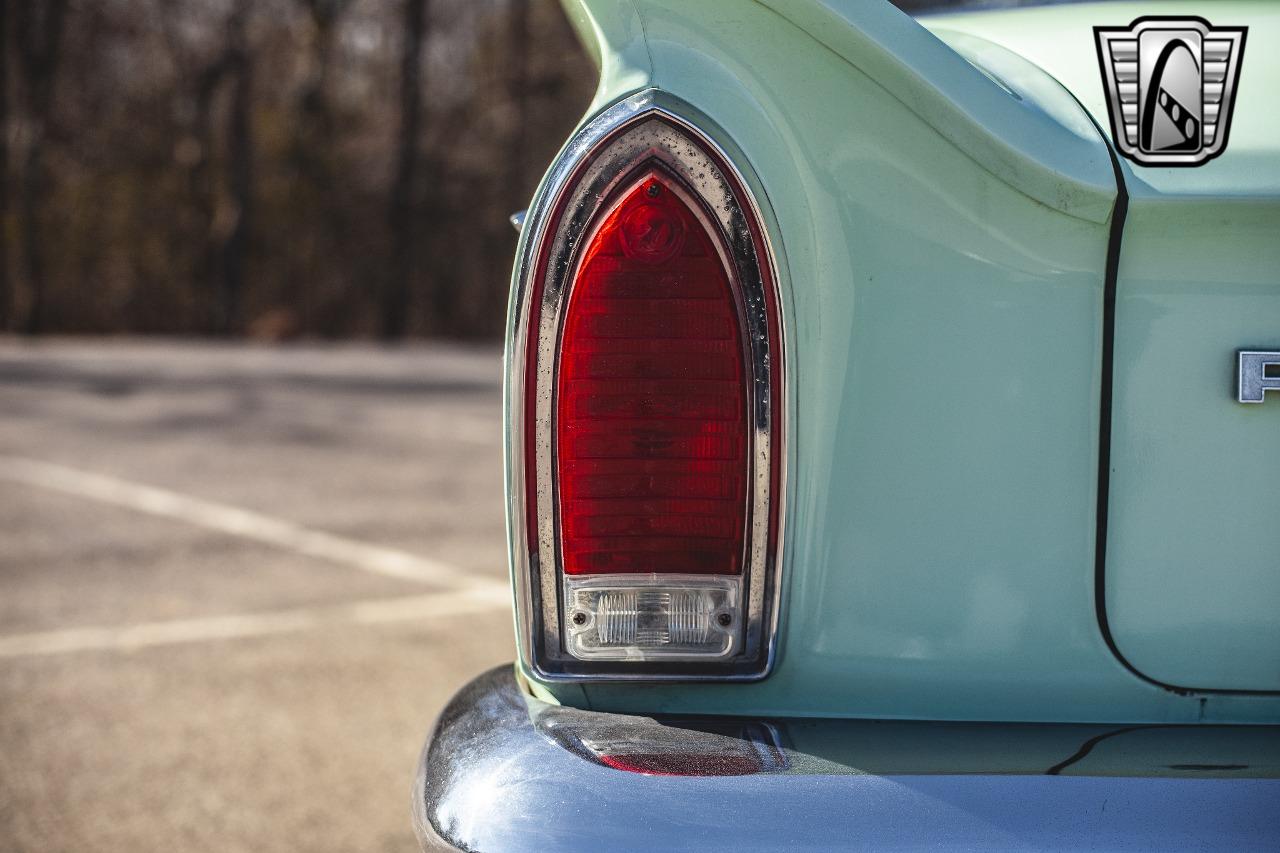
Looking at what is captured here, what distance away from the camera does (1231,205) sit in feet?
3.93

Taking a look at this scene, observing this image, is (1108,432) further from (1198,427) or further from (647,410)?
(647,410)

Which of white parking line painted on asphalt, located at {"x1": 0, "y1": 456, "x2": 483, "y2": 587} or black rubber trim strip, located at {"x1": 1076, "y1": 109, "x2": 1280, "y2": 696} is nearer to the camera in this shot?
black rubber trim strip, located at {"x1": 1076, "y1": 109, "x2": 1280, "y2": 696}

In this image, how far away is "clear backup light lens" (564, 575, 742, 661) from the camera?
1.29 m

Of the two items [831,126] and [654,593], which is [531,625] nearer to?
[654,593]

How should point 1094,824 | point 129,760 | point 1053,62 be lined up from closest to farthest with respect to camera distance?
1. point 1094,824
2. point 1053,62
3. point 129,760

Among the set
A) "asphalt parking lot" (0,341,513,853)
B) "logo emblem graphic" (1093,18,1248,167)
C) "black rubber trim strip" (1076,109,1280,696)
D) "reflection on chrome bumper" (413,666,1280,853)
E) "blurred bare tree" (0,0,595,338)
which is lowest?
"asphalt parking lot" (0,341,513,853)

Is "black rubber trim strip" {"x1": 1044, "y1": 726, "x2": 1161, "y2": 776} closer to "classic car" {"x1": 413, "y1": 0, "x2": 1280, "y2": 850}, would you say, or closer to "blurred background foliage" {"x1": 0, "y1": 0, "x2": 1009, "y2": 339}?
"classic car" {"x1": 413, "y1": 0, "x2": 1280, "y2": 850}

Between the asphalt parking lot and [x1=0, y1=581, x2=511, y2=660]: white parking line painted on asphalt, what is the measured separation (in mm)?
12

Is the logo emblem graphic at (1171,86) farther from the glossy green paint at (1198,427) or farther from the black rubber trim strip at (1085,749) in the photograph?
the black rubber trim strip at (1085,749)

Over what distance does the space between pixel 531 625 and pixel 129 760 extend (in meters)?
2.42

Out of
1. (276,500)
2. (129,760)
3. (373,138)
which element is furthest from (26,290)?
(129,760)

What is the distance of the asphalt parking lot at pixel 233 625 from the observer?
310 centimetres

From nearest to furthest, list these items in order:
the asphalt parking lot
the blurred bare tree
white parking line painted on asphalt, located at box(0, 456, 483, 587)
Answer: the asphalt parking lot → white parking line painted on asphalt, located at box(0, 456, 483, 587) → the blurred bare tree

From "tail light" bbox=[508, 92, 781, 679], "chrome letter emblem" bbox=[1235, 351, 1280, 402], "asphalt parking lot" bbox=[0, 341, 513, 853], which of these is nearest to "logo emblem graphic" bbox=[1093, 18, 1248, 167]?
"chrome letter emblem" bbox=[1235, 351, 1280, 402]
